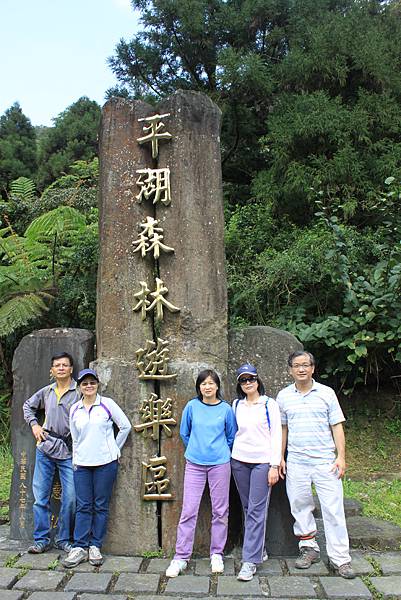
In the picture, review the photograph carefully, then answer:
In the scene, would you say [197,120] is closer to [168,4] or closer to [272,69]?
[272,69]

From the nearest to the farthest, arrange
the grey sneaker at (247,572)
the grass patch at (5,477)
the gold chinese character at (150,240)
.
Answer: the grey sneaker at (247,572) → the gold chinese character at (150,240) → the grass patch at (5,477)

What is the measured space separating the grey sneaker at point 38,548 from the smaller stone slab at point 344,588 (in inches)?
75.9

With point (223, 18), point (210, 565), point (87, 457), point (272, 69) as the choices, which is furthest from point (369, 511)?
point (223, 18)

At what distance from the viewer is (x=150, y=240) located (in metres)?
4.17

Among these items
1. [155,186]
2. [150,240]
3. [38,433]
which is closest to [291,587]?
[38,433]

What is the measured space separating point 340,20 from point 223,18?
2184 millimetres

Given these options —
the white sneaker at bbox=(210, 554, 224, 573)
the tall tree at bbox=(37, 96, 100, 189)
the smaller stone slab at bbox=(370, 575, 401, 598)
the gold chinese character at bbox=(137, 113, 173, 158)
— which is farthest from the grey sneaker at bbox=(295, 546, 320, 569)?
the tall tree at bbox=(37, 96, 100, 189)

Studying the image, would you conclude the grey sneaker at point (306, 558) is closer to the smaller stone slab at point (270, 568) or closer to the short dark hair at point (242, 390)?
the smaller stone slab at point (270, 568)

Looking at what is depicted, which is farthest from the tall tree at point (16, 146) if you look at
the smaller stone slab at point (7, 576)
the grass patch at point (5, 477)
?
the smaller stone slab at point (7, 576)

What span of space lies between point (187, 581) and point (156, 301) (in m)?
1.88

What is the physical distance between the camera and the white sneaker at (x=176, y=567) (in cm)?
350

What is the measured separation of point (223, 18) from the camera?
10.3 metres

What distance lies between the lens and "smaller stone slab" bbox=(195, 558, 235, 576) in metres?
3.57

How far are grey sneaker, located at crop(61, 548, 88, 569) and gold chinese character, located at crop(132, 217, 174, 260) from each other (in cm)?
211
